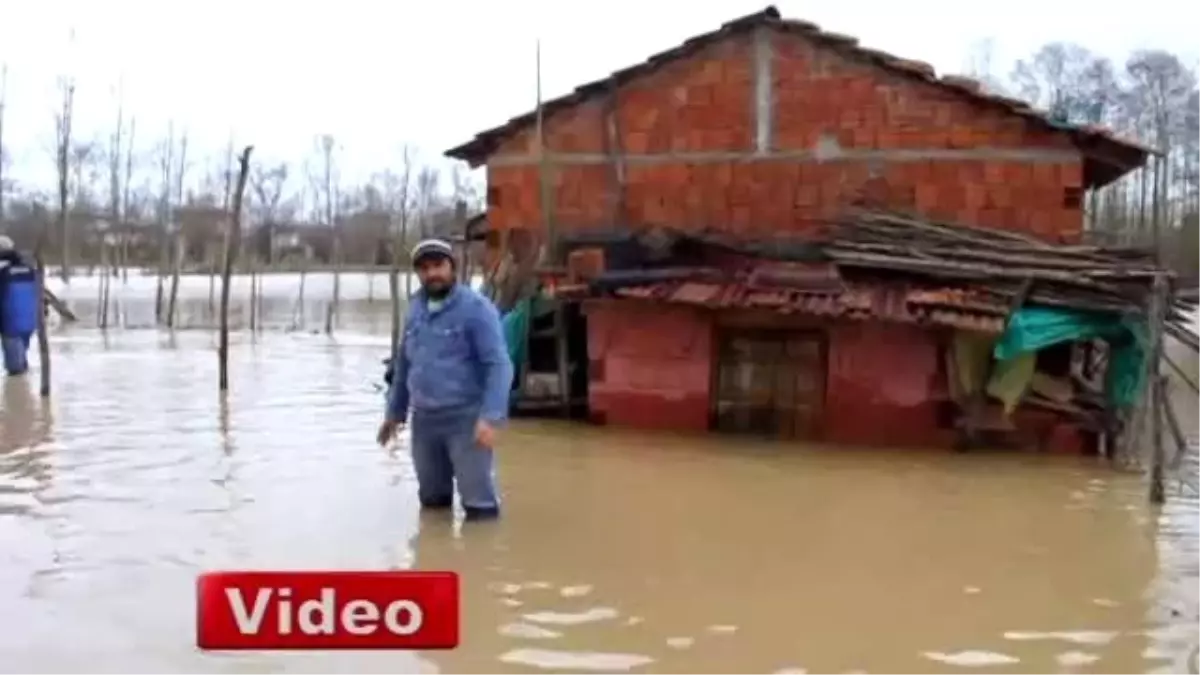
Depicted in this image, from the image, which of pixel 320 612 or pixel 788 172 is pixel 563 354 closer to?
pixel 788 172

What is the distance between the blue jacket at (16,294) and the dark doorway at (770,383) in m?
8.40

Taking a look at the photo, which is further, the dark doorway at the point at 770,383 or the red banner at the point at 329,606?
the dark doorway at the point at 770,383

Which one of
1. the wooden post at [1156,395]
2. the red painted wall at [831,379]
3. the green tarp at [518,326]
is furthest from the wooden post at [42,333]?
the wooden post at [1156,395]

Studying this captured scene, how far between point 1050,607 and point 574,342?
885 centimetres

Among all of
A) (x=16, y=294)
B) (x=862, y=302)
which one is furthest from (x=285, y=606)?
(x=16, y=294)

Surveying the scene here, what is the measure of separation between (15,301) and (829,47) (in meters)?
9.97

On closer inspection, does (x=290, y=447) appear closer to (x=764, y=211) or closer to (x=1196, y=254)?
(x=764, y=211)

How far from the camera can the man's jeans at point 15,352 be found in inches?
677

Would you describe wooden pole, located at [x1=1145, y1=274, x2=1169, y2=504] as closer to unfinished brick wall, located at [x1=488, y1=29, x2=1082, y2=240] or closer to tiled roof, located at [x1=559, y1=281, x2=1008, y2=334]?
tiled roof, located at [x1=559, y1=281, x2=1008, y2=334]

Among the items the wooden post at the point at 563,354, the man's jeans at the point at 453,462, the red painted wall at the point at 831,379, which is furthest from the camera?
the wooden post at the point at 563,354

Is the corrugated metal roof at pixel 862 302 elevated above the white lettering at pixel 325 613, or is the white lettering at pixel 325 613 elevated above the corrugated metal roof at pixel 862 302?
the corrugated metal roof at pixel 862 302

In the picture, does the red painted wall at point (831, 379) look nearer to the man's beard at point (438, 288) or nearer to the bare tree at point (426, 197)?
the man's beard at point (438, 288)

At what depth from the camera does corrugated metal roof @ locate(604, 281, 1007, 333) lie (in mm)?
12258

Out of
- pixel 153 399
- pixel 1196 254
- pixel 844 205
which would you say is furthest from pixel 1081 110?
pixel 153 399
